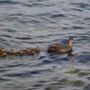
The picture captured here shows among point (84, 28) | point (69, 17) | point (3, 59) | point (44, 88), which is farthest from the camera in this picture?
point (69, 17)

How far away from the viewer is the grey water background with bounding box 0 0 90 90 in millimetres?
10453

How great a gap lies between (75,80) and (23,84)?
1.58 meters

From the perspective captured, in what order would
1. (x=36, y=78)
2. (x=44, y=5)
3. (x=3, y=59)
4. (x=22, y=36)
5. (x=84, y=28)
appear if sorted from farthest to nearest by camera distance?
(x=44, y=5), (x=84, y=28), (x=22, y=36), (x=3, y=59), (x=36, y=78)

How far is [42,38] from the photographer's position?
14828 mm

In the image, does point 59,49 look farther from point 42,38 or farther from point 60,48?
point 42,38

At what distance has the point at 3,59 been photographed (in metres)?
11.9

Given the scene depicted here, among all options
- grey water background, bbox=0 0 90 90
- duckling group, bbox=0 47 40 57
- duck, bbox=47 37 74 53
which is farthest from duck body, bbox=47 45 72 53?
duckling group, bbox=0 47 40 57

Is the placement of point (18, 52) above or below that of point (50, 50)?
above

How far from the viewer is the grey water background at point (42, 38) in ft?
34.3

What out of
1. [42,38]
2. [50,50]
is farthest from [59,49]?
[42,38]

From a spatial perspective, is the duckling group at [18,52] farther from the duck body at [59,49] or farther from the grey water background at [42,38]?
the duck body at [59,49]

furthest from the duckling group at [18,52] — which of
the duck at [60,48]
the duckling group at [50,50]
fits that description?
the duck at [60,48]

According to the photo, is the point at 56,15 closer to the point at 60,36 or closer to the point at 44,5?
the point at 44,5

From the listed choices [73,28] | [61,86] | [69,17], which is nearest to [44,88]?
[61,86]
